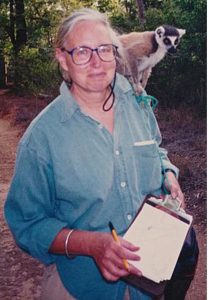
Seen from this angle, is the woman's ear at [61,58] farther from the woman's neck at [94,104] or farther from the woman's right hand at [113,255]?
the woman's right hand at [113,255]

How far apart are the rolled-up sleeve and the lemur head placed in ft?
4.22

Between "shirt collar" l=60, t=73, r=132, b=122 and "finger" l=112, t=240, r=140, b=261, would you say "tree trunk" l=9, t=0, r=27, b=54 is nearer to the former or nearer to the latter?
"shirt collar" l=60, t=73, r=132, b=122

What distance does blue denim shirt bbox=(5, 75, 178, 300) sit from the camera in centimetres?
72

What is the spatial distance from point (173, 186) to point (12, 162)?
1.58m

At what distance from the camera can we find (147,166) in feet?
2.68

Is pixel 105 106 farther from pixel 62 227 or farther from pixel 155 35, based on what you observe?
pixel 155 35

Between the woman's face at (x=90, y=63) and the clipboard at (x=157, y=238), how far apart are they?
0.23m

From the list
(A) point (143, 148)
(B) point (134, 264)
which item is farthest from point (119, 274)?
(A) point (143, 148)

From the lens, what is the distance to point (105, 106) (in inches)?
32.1

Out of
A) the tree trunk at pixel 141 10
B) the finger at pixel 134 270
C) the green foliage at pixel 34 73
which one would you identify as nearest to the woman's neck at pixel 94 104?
the finger at pixel 134 270

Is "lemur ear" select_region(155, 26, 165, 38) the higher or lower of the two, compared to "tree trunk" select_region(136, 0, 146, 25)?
lower

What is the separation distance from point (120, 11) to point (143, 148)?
3.33 feet

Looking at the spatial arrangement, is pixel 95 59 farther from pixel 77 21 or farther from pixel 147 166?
pixel 147 166

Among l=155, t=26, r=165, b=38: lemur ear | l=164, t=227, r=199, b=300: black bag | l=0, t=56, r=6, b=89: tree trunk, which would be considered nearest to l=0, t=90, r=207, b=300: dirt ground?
l=0, t=56, r=6, b=89: tree trunk
